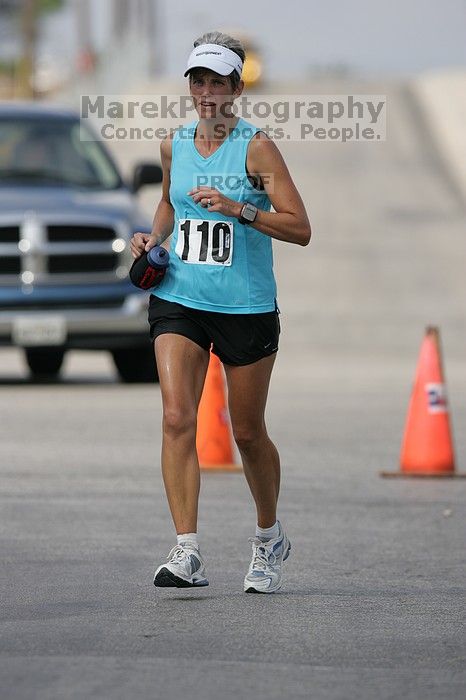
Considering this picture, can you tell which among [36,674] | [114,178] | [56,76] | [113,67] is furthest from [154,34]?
[36,674]

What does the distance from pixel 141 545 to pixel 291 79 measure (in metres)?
62.4

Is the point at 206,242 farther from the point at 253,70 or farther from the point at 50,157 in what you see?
the point at 253,70

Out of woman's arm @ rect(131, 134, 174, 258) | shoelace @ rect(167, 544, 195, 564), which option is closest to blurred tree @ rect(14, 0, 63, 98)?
woman's arm @ rect(131, 134, 174, 258)

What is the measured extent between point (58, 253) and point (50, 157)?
1230 mm

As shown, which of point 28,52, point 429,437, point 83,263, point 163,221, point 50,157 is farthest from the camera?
point 28,52

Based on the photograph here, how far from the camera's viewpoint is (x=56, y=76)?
416ft

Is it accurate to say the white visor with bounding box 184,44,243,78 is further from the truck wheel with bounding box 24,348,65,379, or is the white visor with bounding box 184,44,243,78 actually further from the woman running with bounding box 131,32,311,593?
the truck wheel with bounding box 24,348,65,379

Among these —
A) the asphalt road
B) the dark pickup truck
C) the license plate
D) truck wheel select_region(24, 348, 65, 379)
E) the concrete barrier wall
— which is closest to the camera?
the asphalt road

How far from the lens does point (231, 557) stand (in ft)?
28.0

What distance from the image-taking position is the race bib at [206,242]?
7.63 m

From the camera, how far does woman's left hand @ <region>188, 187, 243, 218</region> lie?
7426 mm

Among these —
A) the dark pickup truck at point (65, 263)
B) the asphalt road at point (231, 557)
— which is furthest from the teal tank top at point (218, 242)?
the dark pickup truck at point (65, 263)

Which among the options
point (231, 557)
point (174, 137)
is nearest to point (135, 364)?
point (231, 557)

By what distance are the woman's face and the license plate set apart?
9.74 m
